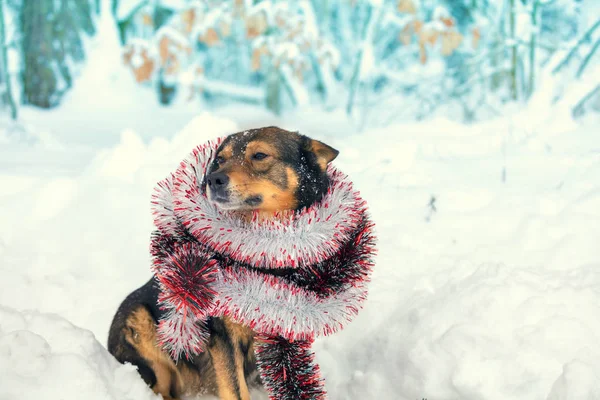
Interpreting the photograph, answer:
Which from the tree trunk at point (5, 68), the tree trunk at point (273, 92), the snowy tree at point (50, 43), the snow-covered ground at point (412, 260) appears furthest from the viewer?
the tree trunk at point (273, 92)

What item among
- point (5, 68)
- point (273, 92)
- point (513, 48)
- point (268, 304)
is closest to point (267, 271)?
point (268, 304)

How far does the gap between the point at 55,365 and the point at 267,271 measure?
69 centimetres

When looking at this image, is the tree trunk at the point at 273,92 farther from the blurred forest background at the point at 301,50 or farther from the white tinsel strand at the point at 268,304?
the white tinsel strand at the point at 268,304

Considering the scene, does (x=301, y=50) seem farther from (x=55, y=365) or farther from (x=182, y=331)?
(x=55, y=365)

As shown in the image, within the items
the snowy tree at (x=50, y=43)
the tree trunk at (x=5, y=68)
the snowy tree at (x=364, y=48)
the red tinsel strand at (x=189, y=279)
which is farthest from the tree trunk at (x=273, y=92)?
the red tinsel strand at (x=189, y=279)

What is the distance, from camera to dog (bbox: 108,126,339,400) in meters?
1.69

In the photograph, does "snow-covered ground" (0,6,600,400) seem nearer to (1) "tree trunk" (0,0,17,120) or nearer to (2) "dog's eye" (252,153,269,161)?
(1) "tree trunk" (0,0,17,120)

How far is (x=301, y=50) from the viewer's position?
638 centimetres

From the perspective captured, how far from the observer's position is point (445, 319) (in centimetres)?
205

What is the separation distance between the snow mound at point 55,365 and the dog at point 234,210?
21cm

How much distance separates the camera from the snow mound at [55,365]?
53.2 inches

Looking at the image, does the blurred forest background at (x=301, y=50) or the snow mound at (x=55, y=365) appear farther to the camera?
the blurred forest background at (x=301, y=50)

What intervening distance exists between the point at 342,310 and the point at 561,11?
716cm

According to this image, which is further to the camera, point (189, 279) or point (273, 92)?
point (273, 92)
